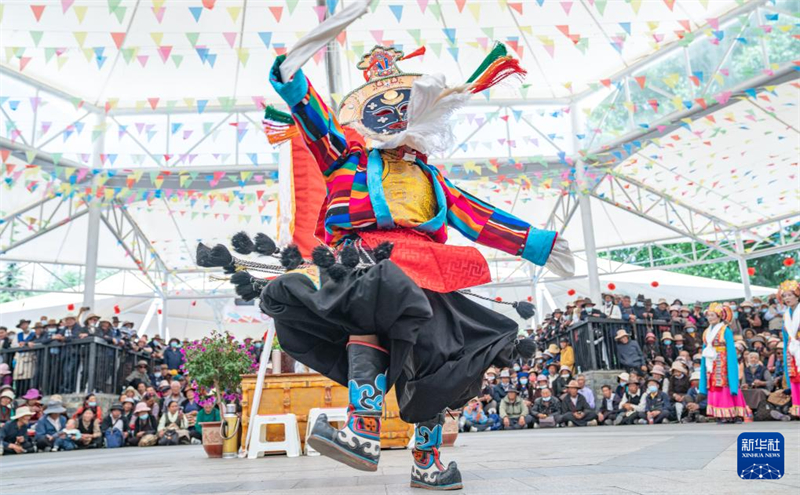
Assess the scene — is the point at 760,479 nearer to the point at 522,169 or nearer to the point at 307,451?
the point at 307,451

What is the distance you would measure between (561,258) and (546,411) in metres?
8.12

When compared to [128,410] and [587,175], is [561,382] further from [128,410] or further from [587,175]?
[128,410]

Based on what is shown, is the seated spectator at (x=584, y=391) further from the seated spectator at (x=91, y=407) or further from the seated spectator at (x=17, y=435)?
the seated spectator at (x=17, y=435)

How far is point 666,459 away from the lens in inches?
115

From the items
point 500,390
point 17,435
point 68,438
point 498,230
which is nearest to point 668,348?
point 500,390

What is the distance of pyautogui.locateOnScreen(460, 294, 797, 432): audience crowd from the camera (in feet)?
30.8

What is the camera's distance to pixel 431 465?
243 centimetres

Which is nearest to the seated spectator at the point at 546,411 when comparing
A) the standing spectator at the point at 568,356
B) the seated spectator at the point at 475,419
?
the seated spectator at the point at 475,419

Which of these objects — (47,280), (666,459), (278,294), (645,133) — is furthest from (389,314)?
(47,280)

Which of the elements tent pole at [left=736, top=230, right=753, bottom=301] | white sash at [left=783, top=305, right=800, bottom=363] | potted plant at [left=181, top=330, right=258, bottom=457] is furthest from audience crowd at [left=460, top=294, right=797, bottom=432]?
tent pole at [left=736, top=230, right=753, bottom=301]

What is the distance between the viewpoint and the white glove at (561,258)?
276 centimetres

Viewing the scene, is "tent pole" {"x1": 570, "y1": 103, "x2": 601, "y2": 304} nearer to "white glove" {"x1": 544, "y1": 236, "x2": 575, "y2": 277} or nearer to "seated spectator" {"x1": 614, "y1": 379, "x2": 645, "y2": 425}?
"seated spectator" {"x1": 614, "y1": 379, "x2": 645, "y2": 425}

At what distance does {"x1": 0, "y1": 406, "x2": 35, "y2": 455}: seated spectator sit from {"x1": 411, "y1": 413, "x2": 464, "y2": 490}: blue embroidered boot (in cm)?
804

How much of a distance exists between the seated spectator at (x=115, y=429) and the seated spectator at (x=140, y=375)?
4.22 ft
